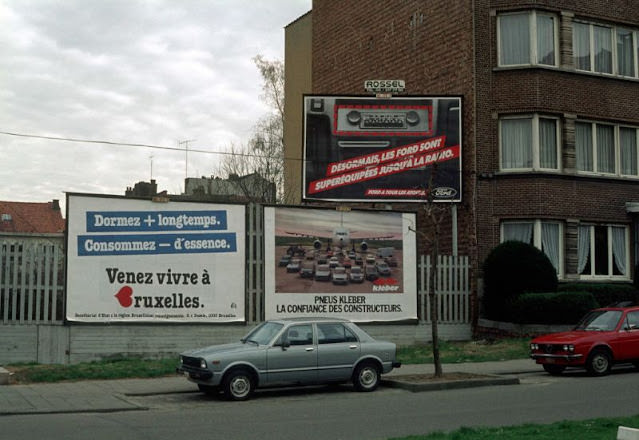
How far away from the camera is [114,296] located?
70.2 feet

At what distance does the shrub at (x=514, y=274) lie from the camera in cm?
2450

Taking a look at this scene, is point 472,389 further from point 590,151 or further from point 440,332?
point 590,151

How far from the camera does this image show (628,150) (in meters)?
28.6

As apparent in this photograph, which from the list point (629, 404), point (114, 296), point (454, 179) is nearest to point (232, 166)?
point (454, 179)

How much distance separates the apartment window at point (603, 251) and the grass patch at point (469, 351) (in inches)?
189

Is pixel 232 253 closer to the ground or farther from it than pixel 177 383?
farther from it

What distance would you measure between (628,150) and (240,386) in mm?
18720

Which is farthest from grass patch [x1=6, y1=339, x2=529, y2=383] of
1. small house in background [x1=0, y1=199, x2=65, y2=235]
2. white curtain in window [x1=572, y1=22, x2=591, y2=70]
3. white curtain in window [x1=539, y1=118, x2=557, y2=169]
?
small house in background [x1=0, y1=199, x2=65, y2=235]

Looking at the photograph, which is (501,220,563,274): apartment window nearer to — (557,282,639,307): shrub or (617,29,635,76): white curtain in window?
(557,282,639,307): shrub

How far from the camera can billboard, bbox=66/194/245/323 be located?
69.7 feet

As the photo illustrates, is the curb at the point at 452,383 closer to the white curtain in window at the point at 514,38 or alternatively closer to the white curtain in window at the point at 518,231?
the white curtain in window at the point at 518,231

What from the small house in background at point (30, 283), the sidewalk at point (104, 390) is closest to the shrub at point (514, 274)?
the sidewalk at point (104, 390)

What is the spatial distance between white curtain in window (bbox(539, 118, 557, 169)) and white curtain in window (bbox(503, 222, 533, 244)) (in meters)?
2.00

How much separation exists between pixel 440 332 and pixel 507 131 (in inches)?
271
